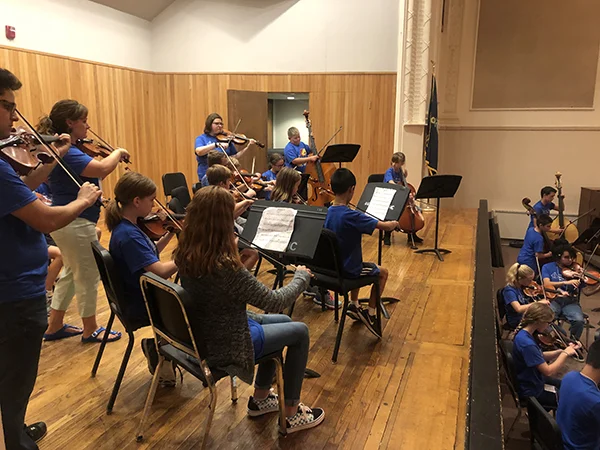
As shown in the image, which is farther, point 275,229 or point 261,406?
point 275,229

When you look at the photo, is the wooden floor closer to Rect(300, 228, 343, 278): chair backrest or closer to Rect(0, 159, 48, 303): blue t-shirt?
Rect(300, 228, 343, 278): chair backrest

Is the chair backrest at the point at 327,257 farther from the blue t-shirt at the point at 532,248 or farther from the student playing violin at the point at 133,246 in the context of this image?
the blue t-shirt at the point at 532,248

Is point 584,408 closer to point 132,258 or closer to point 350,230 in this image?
point 350,230

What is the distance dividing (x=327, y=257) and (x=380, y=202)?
1.05 m

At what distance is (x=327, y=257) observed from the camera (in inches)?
117

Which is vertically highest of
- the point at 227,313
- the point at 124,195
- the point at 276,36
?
the point at 276,36

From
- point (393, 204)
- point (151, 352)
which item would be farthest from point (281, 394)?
point (393, 204)

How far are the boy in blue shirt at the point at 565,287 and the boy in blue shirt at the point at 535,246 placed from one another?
0.30 metres

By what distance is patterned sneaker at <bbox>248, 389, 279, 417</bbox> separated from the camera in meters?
2.32

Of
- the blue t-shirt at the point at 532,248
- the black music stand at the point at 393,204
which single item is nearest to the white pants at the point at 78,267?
the black music stand at the point at 393,204

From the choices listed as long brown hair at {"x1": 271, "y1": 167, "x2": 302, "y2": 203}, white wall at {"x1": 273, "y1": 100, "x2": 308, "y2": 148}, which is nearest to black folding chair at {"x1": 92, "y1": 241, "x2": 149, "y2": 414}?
long brown hair at {"x1": 271, "y1": 167, "x2": 302, "y2": 203}

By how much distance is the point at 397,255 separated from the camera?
17.1 ft

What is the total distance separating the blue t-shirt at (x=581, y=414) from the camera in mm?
2543

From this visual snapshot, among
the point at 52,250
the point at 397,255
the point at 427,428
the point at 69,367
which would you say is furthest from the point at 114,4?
the point at 427,428
